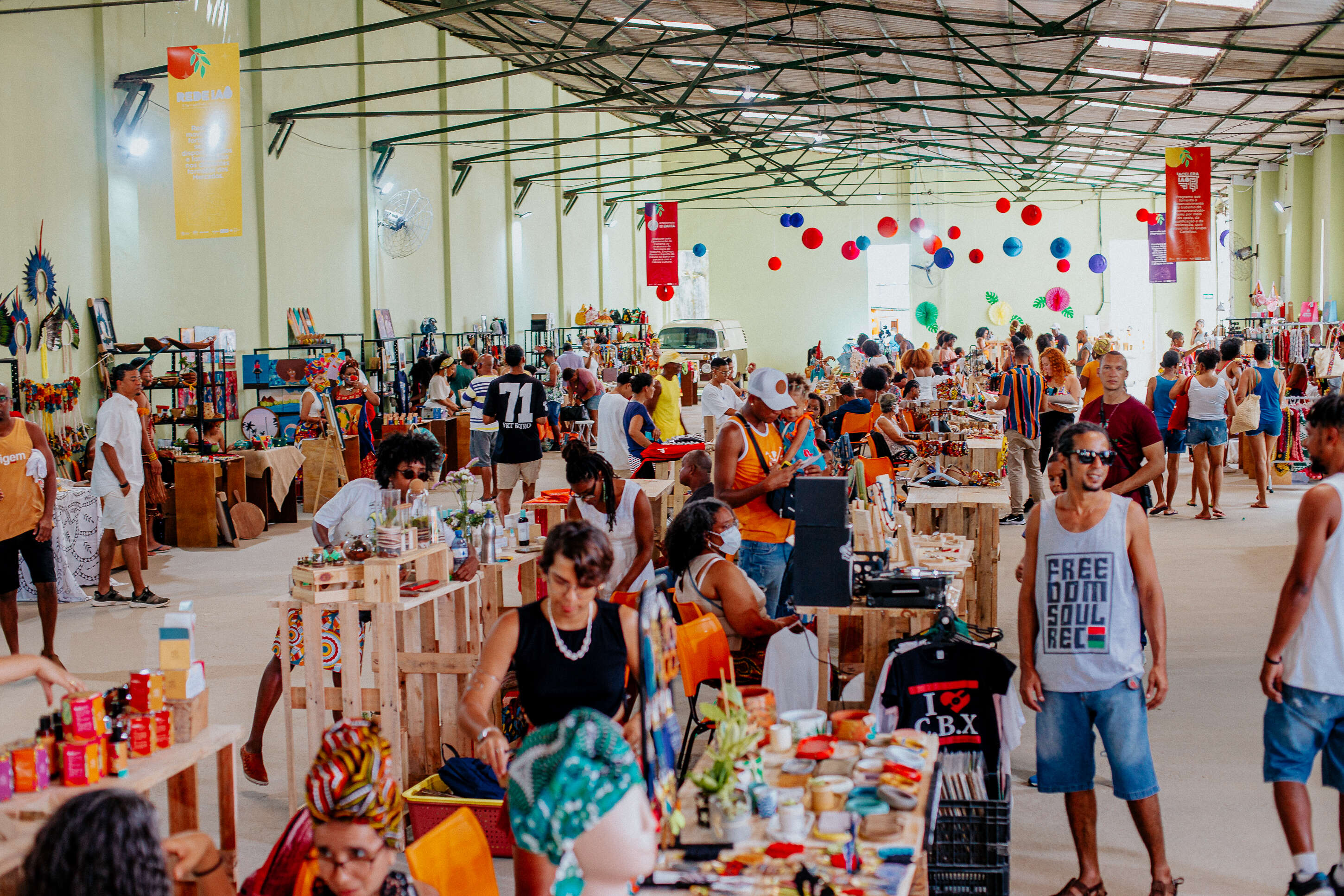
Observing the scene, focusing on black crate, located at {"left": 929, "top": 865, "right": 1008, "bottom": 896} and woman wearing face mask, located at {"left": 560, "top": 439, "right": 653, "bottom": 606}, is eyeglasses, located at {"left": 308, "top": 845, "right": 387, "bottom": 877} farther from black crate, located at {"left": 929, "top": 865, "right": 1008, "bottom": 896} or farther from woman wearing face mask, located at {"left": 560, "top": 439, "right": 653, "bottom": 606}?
woman wearing face mask, located at {"left": 560, "top": 439, "right": 653, "bottom": 606}

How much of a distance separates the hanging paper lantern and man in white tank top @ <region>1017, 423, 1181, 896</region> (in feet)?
82.4

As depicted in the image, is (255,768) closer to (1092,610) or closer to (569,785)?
(569,785)

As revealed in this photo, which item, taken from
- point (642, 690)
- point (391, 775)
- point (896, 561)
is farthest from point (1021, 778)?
point (391, 775)

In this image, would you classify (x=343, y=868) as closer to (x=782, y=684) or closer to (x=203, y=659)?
(x=782, y=684)

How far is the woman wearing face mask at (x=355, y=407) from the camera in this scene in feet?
41.2

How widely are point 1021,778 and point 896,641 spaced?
3.68ft

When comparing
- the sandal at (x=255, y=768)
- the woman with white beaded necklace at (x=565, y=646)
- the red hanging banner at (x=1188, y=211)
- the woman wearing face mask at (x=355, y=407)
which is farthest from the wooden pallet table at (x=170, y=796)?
the red hanging banner at (x=1188, y=211)

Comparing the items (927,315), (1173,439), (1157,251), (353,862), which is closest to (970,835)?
(353,862)

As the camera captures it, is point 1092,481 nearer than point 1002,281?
Yes

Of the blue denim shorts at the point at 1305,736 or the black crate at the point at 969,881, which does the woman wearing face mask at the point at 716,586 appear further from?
the blue denim shorts at the point at 1305,736

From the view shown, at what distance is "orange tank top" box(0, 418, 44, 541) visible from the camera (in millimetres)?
6102

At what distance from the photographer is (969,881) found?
3469 mm

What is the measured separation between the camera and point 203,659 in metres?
6.70

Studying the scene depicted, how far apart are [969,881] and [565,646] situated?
142 cm
